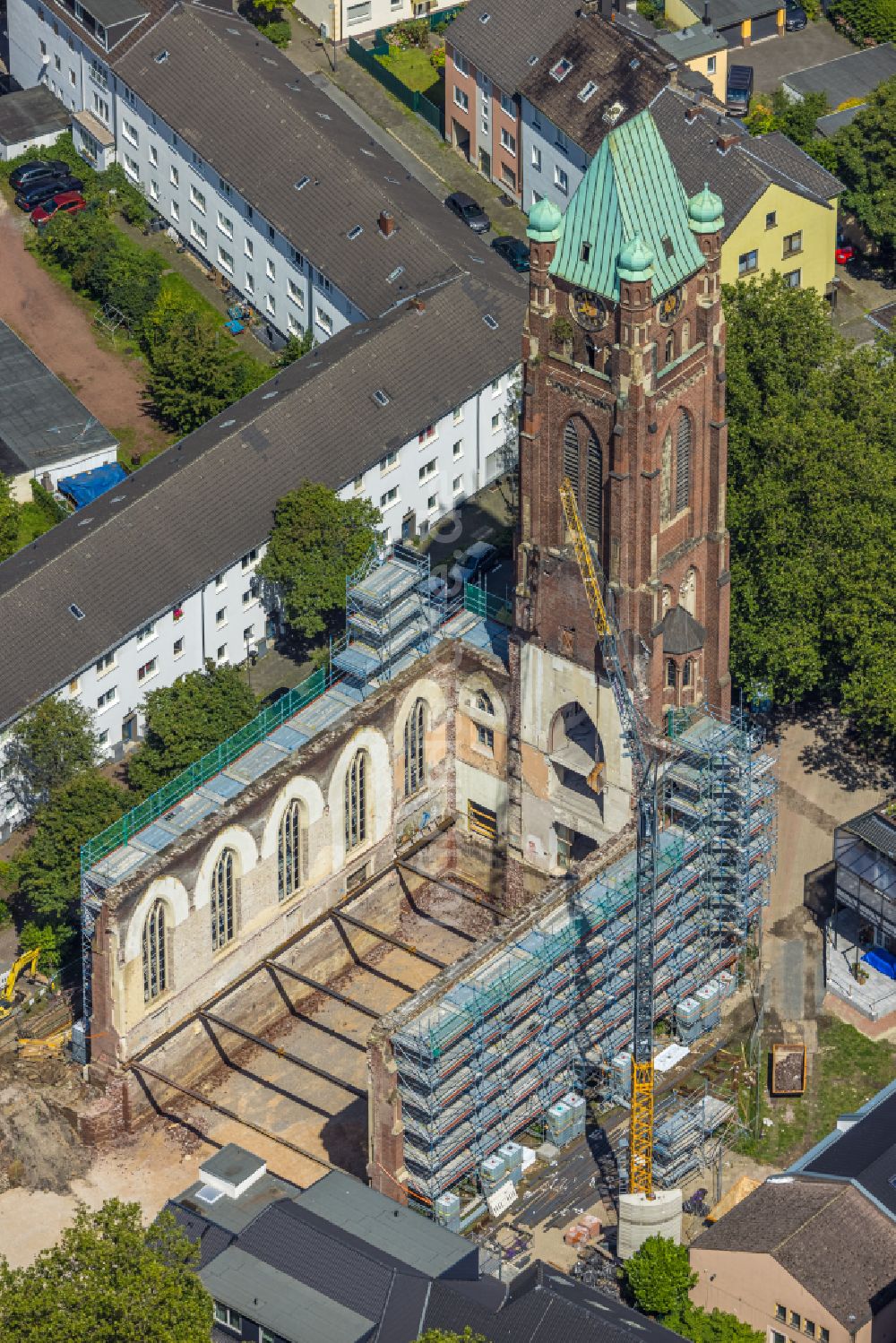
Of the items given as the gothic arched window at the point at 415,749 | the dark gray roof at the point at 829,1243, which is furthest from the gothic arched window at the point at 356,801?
the dark gray roof at the point at 829,1243

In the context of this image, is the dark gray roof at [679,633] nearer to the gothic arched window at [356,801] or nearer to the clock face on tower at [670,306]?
the clock face on tower at [670,306]

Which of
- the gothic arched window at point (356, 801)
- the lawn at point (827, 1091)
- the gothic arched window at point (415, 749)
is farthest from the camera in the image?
the gothic arched window at point (415, 749)

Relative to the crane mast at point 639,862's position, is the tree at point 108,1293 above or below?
below

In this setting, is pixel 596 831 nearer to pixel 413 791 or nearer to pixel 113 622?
pixel 413 791

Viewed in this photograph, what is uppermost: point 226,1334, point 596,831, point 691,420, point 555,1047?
point 691,420

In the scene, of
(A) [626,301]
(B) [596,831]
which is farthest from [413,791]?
(A) [626,301]

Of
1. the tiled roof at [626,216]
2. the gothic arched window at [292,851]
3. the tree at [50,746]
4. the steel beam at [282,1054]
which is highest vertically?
the tiled roof at [626,216]

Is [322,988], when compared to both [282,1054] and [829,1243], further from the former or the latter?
[829,1243]

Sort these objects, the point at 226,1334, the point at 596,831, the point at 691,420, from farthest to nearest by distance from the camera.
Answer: the point at 596,831
the point at 691,420
the point at 226,1334
